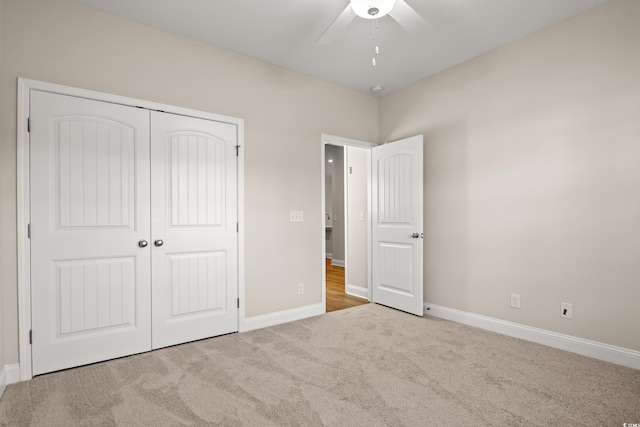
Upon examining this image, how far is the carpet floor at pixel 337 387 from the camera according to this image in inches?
70.5

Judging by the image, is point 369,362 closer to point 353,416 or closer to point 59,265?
point 353,416

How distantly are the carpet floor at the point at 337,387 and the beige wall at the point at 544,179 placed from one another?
54 centimetres

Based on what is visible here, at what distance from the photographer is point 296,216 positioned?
3.60 m

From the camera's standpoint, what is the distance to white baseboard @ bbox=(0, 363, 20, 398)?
210cm

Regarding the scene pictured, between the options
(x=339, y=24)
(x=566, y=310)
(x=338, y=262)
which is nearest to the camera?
(x=339, y=24)

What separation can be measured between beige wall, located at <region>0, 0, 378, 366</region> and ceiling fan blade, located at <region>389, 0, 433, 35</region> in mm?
1623

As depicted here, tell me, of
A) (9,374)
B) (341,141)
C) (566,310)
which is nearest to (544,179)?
(566,310)

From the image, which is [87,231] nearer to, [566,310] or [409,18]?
[409,18]

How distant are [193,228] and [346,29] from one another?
2.22 metres

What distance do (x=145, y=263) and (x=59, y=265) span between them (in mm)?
558

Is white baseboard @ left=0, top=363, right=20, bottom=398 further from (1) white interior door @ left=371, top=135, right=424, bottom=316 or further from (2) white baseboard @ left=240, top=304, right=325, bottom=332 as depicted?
(1) white interior door @ left=371, top=135, right=424, bottom=316

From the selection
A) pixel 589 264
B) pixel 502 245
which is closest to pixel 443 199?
pixel 502 245

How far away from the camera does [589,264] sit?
2.60m

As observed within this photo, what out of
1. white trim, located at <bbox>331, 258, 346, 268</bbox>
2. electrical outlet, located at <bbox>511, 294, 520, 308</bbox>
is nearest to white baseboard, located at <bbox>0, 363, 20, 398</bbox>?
electrical outlet, located at <bbox>511, 294, 520, 308</bbox>
